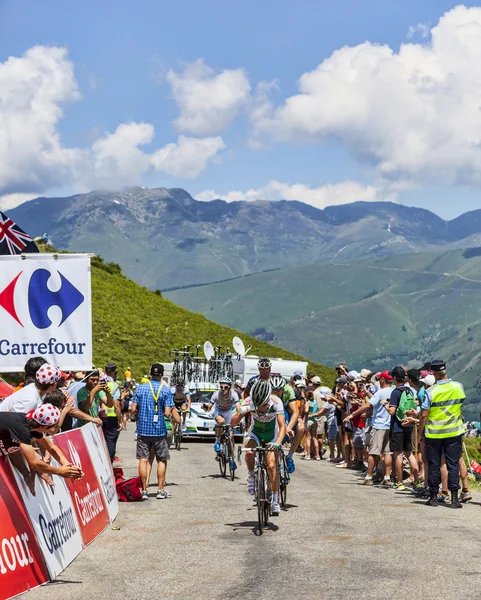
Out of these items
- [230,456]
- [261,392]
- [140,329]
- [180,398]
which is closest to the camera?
[261,392]

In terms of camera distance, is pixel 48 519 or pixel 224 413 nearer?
pixel 48 519

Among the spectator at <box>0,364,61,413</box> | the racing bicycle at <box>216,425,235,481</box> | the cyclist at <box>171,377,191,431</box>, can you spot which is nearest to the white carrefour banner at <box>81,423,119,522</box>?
the spectator at <box>0,364,61,413</box>

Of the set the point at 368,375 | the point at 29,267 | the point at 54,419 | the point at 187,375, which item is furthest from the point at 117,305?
the point at 54,419

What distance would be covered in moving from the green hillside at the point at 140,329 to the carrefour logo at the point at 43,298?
59.5 meters

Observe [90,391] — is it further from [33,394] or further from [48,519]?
[33,394]

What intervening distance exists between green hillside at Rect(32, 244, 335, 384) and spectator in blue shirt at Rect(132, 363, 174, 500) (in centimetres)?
5800

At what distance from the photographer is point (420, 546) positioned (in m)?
10.0

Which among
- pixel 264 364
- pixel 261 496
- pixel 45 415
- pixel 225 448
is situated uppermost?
pixel 264 364

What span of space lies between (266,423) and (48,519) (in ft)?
13.0

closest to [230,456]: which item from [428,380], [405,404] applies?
[405,404]

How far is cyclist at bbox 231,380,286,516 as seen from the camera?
11.9m

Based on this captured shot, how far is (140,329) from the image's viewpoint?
8594 cm

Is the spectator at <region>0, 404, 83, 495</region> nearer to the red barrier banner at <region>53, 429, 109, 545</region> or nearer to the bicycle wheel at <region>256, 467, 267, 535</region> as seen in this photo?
the red barrier banner at <region>53, 429, 109, 545</region>

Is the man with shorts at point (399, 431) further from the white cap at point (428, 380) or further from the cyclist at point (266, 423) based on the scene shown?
the cyclist at point (266, 423)
